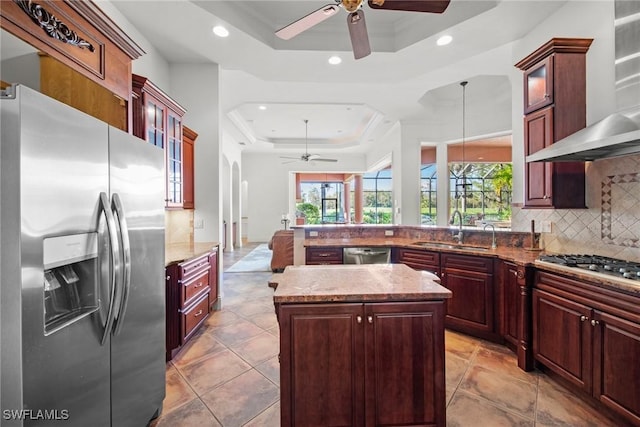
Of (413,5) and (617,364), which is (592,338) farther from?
(413,5)

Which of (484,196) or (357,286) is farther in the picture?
(484,196)

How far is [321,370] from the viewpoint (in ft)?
4.72

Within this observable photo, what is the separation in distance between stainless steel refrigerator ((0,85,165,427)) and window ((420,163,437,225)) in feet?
17.6

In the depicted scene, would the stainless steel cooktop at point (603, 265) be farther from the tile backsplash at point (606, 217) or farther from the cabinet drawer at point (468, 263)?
the cabinet drawer at point (468, 263)

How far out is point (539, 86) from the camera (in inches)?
95.6

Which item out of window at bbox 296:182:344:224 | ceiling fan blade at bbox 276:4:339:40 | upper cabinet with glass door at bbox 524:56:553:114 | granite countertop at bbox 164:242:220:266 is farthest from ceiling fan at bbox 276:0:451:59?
window at bbox 296:182:344:224

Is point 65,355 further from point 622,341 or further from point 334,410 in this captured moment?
point 622,341

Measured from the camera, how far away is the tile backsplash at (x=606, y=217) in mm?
2022

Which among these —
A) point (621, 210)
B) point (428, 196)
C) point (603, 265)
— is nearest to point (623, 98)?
point (621, 210)

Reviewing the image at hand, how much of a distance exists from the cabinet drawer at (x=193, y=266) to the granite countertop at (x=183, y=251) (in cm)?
5

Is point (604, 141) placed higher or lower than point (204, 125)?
lower

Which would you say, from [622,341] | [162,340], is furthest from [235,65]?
[622,341]

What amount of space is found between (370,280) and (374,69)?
9.75ft

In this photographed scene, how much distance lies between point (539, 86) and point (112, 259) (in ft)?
11.2
